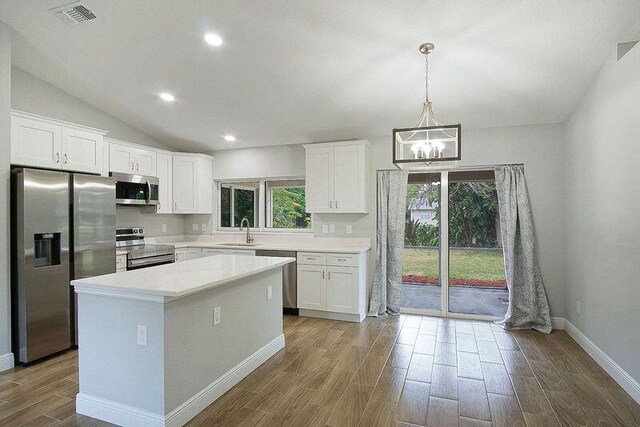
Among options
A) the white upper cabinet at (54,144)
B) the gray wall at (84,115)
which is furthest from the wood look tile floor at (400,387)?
the gray wall at (84,115)

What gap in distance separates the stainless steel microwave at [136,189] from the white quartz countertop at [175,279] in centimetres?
212

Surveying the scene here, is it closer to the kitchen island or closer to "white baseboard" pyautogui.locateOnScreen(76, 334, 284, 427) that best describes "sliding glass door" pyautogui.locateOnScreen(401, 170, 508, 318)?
the kitchen island

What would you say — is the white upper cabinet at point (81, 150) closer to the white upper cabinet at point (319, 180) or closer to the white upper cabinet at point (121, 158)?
the white upper cabinet at point (121, 158)

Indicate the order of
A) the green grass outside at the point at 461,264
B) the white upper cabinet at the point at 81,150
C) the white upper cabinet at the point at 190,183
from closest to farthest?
1. the white upper cabinet at the point at 81,150
2. the green grass outside at the point at 461,264
3. the white upper cabinet at the point at 190,183

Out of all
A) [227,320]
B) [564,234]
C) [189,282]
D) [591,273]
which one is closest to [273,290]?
[227,320]

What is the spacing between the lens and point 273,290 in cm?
347

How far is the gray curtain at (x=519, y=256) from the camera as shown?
4164 mm

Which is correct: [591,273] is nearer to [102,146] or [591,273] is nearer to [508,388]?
[508,388]

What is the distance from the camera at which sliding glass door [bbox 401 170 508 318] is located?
4539 mm

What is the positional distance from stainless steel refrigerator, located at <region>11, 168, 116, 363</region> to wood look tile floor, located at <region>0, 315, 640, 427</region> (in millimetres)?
266

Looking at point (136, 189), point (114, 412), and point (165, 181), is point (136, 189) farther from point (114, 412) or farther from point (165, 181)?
point (114, 412)

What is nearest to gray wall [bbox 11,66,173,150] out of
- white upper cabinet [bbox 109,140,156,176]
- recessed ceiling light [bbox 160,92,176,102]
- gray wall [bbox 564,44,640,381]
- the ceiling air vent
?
white upper cabinet [bbox 109,140,156,176]

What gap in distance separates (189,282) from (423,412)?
1797 millimetres

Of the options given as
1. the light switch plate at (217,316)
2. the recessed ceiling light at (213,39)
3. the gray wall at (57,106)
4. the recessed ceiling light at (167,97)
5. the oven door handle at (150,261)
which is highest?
the recessed ceiling light at (213,39)
